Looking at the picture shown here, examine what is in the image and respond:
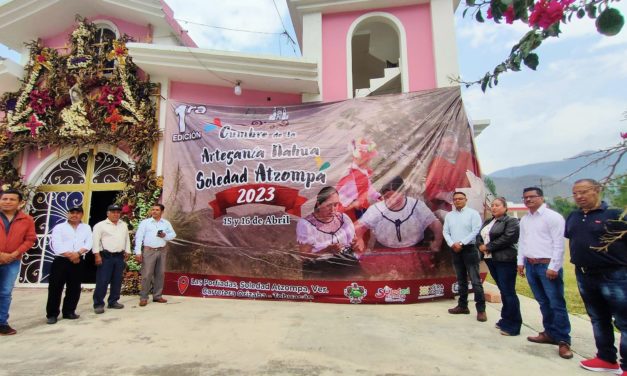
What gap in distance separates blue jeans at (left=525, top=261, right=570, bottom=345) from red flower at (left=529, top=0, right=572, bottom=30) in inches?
98.4

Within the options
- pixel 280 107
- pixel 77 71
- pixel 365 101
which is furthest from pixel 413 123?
pixel 77 71

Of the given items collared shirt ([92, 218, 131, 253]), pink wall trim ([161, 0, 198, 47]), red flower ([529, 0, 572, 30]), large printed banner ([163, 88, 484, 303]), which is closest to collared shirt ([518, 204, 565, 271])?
large printed banner ([163, 88, 484, 303])

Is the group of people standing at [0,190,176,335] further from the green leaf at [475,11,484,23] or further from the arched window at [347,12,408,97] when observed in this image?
the green leaf at [475,11,484,23]

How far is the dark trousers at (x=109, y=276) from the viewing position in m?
4.15

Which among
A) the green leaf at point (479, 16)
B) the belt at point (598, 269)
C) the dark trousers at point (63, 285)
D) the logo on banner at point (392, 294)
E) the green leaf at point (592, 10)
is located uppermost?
the green leaf at point (479, 16)

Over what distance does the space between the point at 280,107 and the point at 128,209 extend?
9.52 ft

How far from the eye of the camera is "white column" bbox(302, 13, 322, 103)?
577 centimetres

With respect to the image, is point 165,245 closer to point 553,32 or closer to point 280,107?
point 280,107

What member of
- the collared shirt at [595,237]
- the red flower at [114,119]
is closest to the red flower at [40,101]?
the red flower at [114,119]

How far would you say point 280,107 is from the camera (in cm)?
527

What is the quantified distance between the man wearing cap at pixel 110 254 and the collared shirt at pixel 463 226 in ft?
13.7

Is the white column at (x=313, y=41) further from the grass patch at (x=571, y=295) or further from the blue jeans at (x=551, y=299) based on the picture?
the grass patch at (x=571, y=295)

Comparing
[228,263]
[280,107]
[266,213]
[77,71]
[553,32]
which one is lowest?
[228,263]

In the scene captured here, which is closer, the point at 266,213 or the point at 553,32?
the point at 553,32
